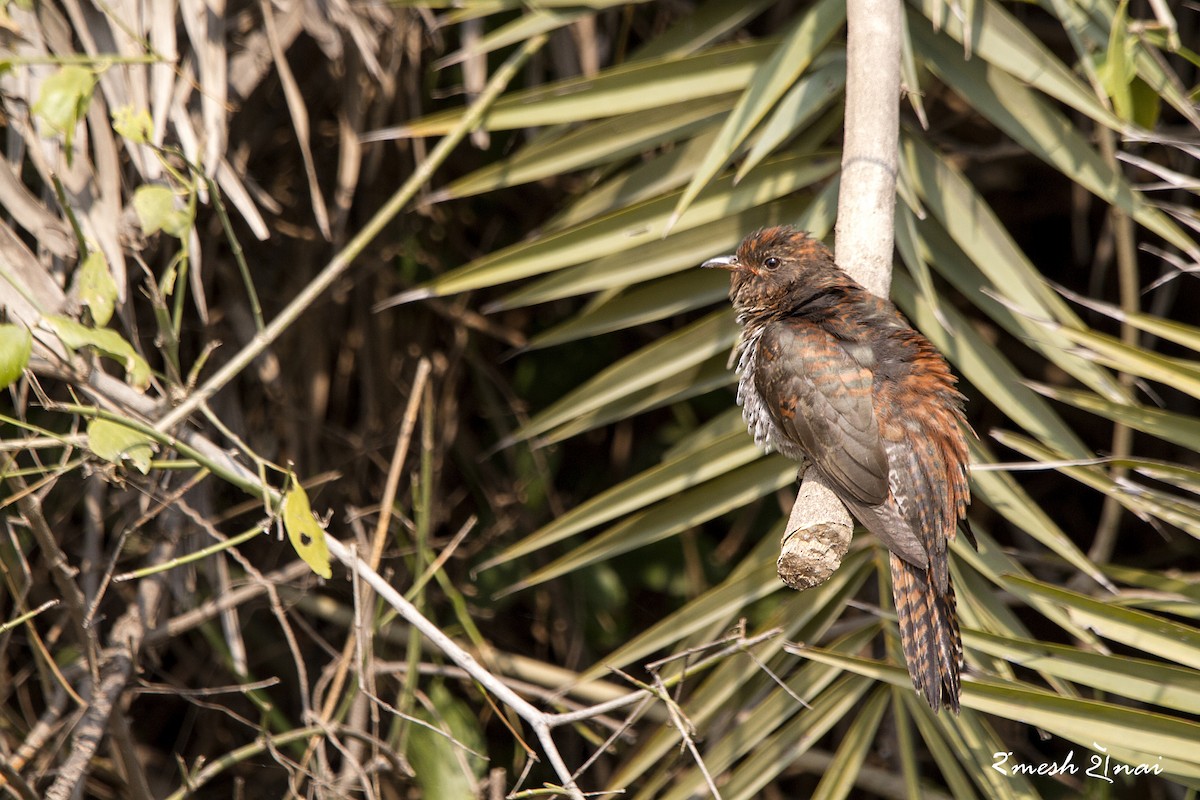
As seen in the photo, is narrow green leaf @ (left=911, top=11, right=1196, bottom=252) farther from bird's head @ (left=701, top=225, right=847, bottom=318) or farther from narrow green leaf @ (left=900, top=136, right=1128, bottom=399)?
bird's head @ (left=701, top=225, right=847, bottom=318)

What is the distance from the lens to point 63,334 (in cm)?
231

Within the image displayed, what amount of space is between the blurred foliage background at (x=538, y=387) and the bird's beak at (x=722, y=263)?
62 mm

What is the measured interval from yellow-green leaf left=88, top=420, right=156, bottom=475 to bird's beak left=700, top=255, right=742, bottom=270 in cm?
158

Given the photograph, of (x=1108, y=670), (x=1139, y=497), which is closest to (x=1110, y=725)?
(x=1108, y=670)

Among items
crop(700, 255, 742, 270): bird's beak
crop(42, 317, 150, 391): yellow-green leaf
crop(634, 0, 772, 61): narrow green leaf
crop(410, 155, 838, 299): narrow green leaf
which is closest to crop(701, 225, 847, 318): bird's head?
crop(700, 255, 742, 270): bird's beak

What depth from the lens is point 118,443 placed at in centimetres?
A: 227

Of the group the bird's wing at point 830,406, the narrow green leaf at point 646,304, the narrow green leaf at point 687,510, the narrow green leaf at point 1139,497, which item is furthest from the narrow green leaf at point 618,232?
the narrow green leaf at point 1139,497

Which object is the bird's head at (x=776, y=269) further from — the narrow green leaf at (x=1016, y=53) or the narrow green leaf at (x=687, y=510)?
the narrow green leaf at (x=1016, y=53)

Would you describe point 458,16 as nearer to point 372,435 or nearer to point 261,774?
point 372,435

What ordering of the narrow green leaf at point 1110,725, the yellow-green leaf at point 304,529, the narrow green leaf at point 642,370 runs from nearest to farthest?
the yellow-green leaf at point 304,529, the narrow green leaf at point 1110,725, the narrow green leaf at point 642,370

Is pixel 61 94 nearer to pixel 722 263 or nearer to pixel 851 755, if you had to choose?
pixel 722 263

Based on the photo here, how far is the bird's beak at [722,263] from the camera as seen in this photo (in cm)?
314

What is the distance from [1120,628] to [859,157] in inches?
47.7

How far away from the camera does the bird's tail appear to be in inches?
96.0
